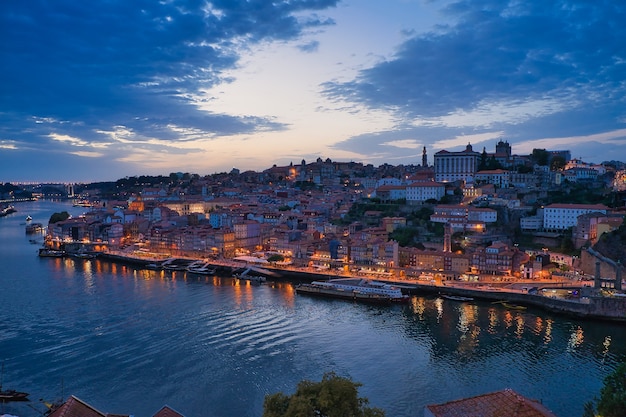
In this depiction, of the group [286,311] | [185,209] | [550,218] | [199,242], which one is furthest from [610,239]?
[185,209]

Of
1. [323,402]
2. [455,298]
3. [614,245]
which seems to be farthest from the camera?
[614,245]

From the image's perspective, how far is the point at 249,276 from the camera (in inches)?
826

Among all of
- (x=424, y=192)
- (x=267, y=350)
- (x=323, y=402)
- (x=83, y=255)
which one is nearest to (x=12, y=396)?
(x=267, y=350)

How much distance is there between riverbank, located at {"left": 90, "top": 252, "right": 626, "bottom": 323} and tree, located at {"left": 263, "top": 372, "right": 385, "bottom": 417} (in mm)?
11747

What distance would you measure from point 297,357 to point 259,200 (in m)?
29.8

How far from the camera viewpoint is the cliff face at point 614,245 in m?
17.2

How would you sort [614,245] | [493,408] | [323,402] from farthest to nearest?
[614,245], [493,408], [323,402]

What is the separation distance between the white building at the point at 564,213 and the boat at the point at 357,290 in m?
9.57

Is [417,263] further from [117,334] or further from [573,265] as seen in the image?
[117,334]

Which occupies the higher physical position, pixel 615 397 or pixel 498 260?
pixel 615 397

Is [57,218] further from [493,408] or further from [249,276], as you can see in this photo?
[493,408]

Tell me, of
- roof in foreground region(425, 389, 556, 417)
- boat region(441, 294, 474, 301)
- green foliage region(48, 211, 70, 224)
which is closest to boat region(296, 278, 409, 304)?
boat region(441, 294, 474, 301)

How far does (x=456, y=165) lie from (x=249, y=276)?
18387 millimetres

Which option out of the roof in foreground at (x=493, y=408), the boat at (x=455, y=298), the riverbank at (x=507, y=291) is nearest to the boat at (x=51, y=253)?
the riverbank at (x=507, y=291)
